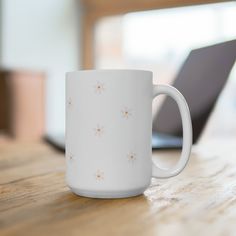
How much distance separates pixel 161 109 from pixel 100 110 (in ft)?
2.26

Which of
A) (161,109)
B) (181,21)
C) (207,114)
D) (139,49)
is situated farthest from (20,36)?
(207,114)

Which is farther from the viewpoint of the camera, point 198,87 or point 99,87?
point 198,87

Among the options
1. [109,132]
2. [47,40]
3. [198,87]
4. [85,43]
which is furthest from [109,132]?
Result: [85,43]

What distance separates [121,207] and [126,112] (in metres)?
0.11

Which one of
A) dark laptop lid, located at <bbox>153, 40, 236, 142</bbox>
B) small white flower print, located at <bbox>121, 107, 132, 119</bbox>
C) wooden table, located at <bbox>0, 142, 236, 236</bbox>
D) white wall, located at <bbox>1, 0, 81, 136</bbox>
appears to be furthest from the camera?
white wall, located at <bbox>1, 0, 81, 136</bbox>

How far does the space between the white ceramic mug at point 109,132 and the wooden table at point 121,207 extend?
19mm

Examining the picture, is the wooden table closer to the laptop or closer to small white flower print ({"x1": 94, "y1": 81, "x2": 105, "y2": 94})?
small white flower print ({"x1": 94, "y1": 81, "x2": 105, "y2": 94})

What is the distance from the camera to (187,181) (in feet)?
1.87

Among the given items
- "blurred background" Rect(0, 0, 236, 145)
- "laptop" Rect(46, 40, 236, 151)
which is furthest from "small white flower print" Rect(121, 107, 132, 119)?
"blurred background" Rect(0, 0, 236, 145)

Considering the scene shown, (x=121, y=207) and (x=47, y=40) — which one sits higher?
(x=47, y=40)

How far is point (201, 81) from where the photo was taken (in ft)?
3.06

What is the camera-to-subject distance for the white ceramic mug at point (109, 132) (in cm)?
45

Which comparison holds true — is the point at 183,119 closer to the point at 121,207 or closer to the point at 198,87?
the point at 121,207

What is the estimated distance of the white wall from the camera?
2438mm
